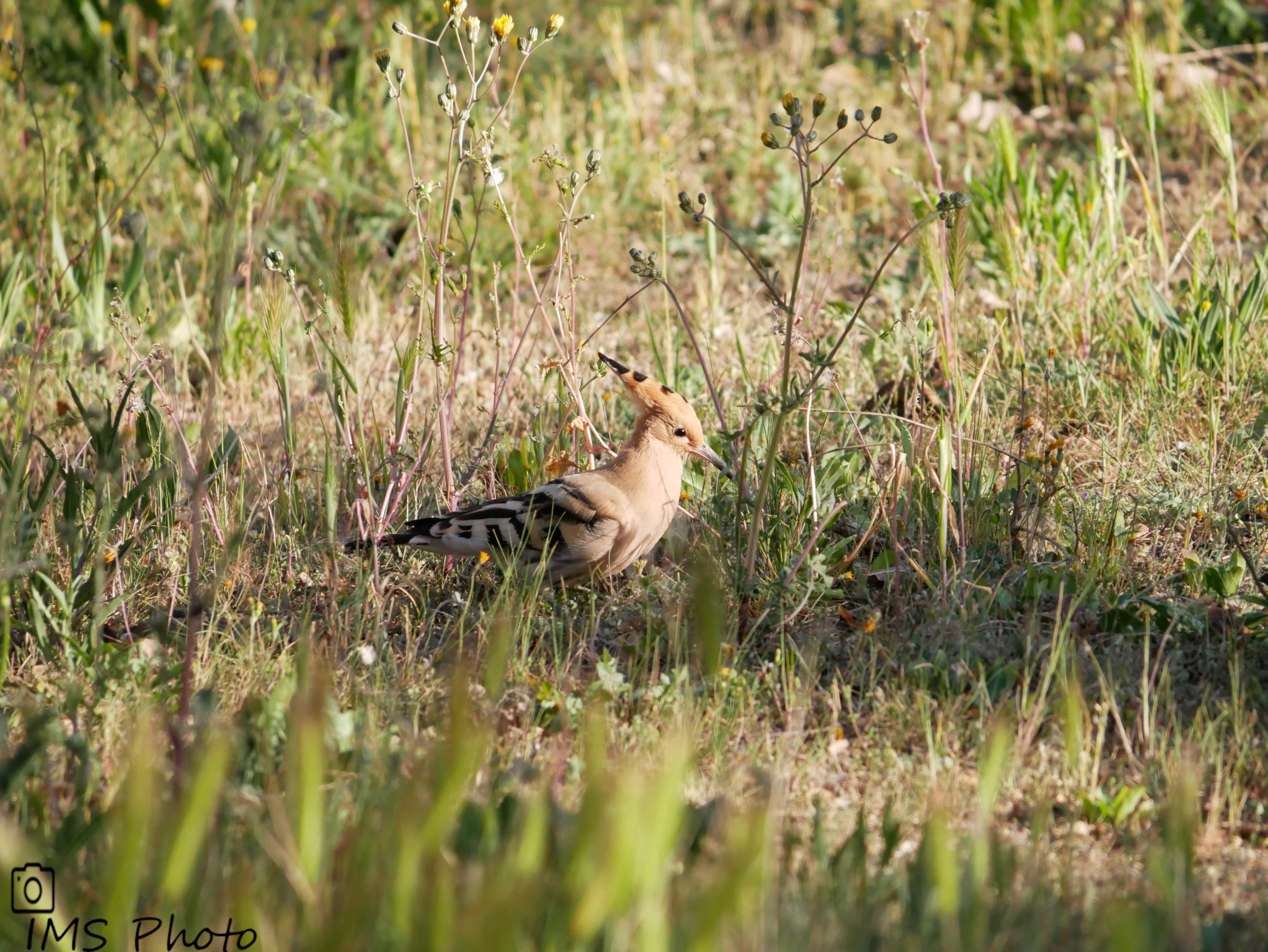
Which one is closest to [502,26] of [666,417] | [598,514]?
[666,417]

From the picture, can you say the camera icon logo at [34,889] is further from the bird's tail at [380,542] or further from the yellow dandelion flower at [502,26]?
the yellow dandelion flower at [502,26]

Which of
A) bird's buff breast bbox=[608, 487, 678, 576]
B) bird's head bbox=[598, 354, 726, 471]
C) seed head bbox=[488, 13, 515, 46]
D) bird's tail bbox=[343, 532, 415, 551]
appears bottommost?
bird's tail bbox=[343, 532, 415, 551]

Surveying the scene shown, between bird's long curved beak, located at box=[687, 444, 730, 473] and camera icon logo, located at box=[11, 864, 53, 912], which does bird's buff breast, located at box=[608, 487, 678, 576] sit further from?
camera icon logo, located at box=[11, 864, 53, 912]

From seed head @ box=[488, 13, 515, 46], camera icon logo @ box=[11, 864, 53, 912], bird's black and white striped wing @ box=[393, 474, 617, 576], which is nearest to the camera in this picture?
camera icon logo @ box=[11, 864, 53, 912]

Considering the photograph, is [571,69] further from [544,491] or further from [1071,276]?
[544,491]

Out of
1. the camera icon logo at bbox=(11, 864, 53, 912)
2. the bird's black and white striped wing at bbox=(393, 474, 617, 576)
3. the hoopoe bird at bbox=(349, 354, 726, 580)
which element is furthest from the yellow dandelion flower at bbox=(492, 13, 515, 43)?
the camera icon logo at bbox=(11, 864, 53, 912)

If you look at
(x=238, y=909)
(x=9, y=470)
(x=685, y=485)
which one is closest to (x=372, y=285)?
(x=685, y=485)

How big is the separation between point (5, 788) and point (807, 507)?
201 cm

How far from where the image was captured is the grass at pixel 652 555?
172 cm

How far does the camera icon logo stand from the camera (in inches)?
67.6

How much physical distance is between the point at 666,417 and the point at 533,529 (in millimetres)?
465

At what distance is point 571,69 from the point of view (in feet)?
23.6

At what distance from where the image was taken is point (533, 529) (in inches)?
119

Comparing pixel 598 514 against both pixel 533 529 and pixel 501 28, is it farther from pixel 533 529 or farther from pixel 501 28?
pixel 501 28
